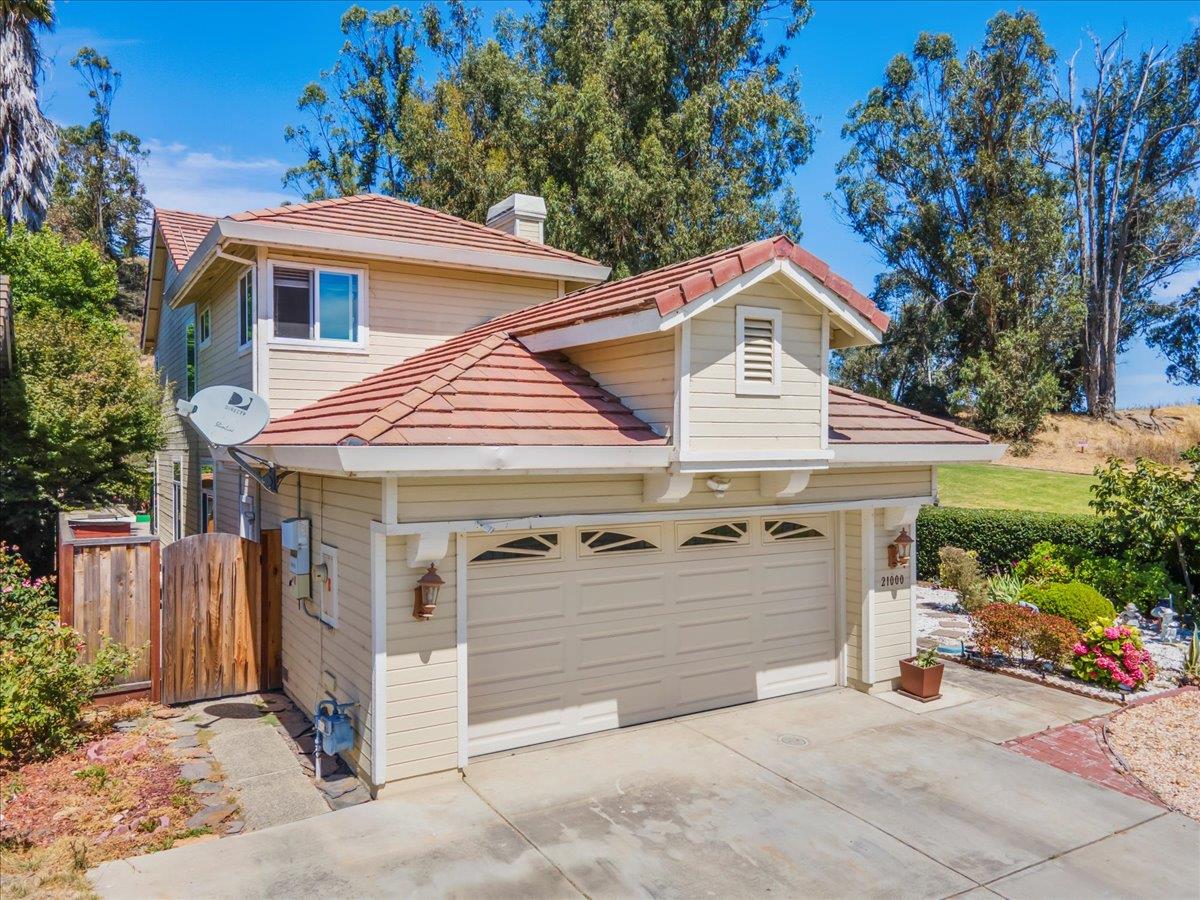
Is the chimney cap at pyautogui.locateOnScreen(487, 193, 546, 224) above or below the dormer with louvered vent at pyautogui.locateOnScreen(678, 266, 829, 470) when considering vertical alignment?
above

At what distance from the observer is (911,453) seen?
8.76 metres

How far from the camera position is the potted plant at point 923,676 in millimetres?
8828

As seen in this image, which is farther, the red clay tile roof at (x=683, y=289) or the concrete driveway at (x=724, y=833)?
the red clay tile roof at (x=683, y=289)

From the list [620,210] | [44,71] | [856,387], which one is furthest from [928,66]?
[44,71]

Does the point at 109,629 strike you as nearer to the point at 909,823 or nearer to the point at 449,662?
the point at 449,662

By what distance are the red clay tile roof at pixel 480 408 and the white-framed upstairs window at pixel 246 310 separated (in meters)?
1.62

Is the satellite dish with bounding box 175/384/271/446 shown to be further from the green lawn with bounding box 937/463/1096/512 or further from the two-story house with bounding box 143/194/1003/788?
the green lawn with bounding box 937/463/1096/512

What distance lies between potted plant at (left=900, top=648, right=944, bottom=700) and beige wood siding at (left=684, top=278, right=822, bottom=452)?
3151 mm

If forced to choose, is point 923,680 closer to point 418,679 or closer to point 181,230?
point 418,679

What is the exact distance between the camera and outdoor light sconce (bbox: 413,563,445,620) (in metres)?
6.41

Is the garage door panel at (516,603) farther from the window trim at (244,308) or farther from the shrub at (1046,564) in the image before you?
the shrub at (1046,564)

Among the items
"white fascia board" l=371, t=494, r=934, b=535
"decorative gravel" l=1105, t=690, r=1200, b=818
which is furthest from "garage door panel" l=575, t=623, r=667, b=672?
"decorative gravel" l=1105, t=690, r=1200, b=818

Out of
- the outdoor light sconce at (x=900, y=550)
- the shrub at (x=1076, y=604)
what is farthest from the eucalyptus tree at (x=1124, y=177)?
the outdoor light sconce at (x=900, y=550)

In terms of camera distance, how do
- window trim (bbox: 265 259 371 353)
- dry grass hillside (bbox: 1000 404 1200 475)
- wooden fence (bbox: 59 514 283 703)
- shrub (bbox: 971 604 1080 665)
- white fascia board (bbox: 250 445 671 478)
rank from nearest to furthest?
white fascia board (bbox: 250 445 671 478) → wooden fence (bbox: 59 514 283 703) → window trim (bbox: 265 259 371 353) → shrub (bbox: 971 604 1080 665) → dry grass hillside (bbox: 1000 404 1200 475)
